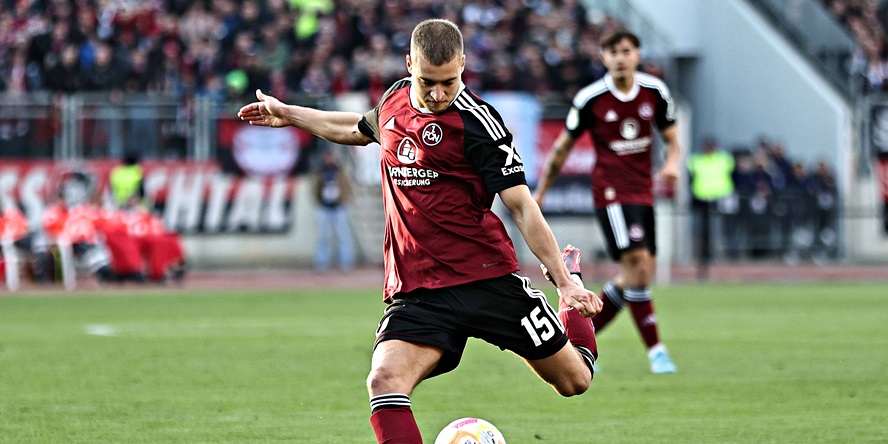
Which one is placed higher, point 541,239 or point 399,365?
point 541,239

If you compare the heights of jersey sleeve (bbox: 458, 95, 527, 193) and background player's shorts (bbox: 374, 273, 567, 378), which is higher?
jersey sleeve (bbox: 458, 95, 527, 193)

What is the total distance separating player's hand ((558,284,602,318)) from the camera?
6.04 meters

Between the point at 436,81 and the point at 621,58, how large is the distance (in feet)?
17.1

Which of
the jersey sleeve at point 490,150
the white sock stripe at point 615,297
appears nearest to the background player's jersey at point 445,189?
the jersey sleeve at point 490,150

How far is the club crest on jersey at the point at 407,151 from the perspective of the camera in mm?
6277

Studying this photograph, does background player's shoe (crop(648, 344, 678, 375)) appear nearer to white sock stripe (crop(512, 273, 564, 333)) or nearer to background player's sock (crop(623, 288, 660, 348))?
background player's sock (crop(623, 288, 660, 348))

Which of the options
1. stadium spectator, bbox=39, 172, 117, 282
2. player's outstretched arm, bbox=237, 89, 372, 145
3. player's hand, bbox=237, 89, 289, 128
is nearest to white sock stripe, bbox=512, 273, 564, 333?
player's outstretched arm, bbox=237, 89, 372, 145

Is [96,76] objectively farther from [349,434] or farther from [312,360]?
[349,434]

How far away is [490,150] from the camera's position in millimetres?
6148

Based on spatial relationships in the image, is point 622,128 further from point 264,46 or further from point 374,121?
point 264,46

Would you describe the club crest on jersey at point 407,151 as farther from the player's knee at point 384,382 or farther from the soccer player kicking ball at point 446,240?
the player's knee at point 384,382

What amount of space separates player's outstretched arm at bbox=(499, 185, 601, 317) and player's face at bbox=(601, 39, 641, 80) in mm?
5095

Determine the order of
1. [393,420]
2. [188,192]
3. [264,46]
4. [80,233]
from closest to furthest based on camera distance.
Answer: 1. [393,420]
2. [80,233]
3. [188,192]
4. [264,46]

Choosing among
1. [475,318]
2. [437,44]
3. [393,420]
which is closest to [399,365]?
[393,420]
